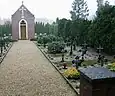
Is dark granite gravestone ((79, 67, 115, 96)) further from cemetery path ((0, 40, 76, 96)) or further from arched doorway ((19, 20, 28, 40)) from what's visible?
arched doorway ((19, 20, 28, 40))

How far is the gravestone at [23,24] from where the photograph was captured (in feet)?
139

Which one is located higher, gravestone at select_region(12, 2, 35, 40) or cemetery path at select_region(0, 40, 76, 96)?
gravestone at select_region(12, 2, 35, 40)

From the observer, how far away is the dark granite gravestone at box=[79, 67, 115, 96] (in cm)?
404

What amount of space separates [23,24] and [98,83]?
39996mm

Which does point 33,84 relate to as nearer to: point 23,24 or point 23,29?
point 23,29

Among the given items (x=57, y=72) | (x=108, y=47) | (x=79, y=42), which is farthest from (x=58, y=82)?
(x=79, y=42)

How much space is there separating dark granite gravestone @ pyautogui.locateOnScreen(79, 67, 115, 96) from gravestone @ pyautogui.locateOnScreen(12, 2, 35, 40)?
1519 inches

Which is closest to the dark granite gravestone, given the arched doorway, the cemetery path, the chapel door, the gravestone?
the cemetery path

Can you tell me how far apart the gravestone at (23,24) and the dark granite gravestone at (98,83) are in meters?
38.6

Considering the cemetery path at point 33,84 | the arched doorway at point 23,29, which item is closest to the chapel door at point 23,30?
the arched doorway at point 23,29

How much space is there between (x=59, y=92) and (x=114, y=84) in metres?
3.67

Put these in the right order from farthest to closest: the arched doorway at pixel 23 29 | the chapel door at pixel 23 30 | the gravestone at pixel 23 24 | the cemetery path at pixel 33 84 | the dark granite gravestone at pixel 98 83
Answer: the chapel door at pixel 23 30 → the arched doorway at pixel 23 29 → the gravestone at pixel 23 24 → the cemetery path at pixel 33 84 → the dark granite gravestone at pixel 98 83

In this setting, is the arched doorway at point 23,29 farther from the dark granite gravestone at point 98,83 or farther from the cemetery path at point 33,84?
the dark granite gravestone at point 98,83

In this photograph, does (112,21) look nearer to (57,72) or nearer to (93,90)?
(57,72)
